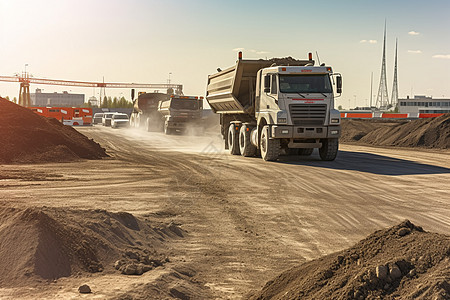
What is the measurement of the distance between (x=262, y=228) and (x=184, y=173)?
7.45 m

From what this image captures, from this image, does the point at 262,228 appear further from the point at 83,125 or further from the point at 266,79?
the point at 83,125

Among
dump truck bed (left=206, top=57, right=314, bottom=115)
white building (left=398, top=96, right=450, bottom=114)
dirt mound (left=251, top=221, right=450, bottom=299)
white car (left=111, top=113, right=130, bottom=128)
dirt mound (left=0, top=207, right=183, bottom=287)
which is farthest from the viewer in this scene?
white building (left=398, top=96, right=450, bottom=114)

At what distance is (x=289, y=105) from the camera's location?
61.7 feet

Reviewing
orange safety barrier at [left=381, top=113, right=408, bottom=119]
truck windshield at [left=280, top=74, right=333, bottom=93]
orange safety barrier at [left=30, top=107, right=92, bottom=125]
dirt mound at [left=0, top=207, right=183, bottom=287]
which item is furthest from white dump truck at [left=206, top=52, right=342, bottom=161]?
orange safety barrier at [left=381, top=113, right=408, bottom=119]

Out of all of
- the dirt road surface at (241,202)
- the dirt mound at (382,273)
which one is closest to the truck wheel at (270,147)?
the dirt road surface at (241,202)

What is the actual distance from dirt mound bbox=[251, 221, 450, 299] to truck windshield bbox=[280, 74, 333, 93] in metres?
13.6

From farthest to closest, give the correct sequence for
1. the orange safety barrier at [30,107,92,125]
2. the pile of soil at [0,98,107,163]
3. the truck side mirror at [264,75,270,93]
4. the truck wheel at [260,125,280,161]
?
1. the orange safety barrier at [30,107,92,125]
2. the truck wheel at [260,125,280,161]
3. the truck side mirror at [264,75,270,93]
4. the pile of soil at [0,98,107,163]

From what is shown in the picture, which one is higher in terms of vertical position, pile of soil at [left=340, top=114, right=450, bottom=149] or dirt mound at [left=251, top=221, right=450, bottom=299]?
pile of soil at [left=340, top=114, right=450, bottom=149]

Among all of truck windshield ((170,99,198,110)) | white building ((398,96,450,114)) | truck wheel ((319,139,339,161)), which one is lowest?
truck wheel ((319,139,339,161))

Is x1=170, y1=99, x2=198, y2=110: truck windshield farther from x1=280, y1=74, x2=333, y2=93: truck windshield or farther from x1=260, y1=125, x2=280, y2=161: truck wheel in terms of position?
x1=280, y1=74, x2=333, y2=93: truck windshield

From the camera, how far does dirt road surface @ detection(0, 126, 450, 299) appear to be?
22.6 feet

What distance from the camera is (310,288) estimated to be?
16.4 feet

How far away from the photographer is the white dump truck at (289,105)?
18828 mm

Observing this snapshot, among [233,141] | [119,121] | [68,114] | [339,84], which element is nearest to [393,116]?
[119,121]
